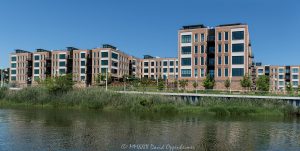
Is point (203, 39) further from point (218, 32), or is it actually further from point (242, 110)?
point (242, 110)

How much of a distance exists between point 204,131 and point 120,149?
12.5 metres

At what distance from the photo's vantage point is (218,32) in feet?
267

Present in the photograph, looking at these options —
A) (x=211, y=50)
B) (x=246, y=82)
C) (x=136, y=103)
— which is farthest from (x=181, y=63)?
(x=136, y=103)

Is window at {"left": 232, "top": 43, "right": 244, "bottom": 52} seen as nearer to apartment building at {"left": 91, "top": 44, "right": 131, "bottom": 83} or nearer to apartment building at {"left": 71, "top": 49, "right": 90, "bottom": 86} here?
apartment building at {"left": 91, "top": 44, "right": 131, "bottom": 83}

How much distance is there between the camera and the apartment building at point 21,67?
124m

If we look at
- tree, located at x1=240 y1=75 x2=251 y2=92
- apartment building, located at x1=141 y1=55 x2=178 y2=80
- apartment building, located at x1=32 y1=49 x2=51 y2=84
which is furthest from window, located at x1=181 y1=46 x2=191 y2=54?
apartment building, located at x1=32 y1=49 x2=51 y2=84

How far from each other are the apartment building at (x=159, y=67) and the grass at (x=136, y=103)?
73.9 meters

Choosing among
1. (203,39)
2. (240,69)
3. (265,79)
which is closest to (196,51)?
(203,39)

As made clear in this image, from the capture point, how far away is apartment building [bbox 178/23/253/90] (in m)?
78.8

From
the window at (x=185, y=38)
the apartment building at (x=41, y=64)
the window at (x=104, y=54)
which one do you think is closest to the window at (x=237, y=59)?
the window at (x=185, y=38)

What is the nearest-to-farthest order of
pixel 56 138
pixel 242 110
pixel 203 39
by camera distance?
pixel 56 138
pixel 242 110
pixel 203 39

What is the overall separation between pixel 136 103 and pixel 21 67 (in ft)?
285

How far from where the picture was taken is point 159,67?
140m

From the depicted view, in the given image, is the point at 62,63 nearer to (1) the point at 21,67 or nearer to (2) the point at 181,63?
(1) the point at 21,67
